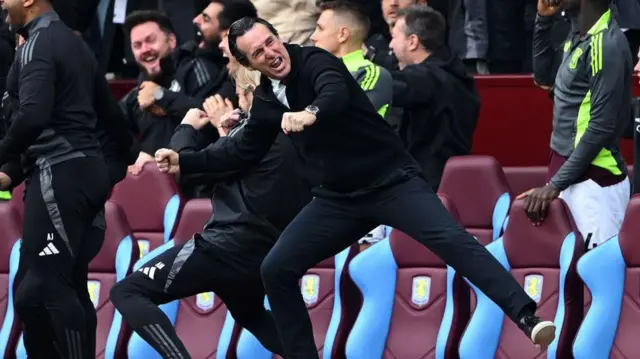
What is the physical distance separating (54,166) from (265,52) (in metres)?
1.15

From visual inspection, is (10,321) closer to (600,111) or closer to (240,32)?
(240,32)

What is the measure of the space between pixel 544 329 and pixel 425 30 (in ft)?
9.06

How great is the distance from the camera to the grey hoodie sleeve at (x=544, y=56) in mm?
7810

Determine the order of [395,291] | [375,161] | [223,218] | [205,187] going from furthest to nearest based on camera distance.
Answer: [205,187] → [395,291] → [223,218] → [375,161]

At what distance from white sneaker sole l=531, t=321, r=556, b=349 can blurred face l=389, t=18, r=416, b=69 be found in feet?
9.04

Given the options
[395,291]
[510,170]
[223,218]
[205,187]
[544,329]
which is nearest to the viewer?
[544,329]

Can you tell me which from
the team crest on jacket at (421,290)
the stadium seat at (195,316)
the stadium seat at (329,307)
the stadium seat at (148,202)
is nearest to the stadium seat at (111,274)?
the stadium seat at (195,316)

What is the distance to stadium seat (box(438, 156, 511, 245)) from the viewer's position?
7.76 metres

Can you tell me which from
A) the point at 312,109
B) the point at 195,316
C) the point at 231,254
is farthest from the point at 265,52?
the point at 195,316

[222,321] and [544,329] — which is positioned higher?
[544,329]

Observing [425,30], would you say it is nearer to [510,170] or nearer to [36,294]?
[510,170]

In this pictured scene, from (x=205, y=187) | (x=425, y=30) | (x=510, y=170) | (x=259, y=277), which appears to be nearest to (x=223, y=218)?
(x=259, y=277)

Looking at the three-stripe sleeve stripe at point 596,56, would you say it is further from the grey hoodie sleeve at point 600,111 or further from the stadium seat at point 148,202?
the stadium seat at point 148,202

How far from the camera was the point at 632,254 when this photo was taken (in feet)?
22.2
